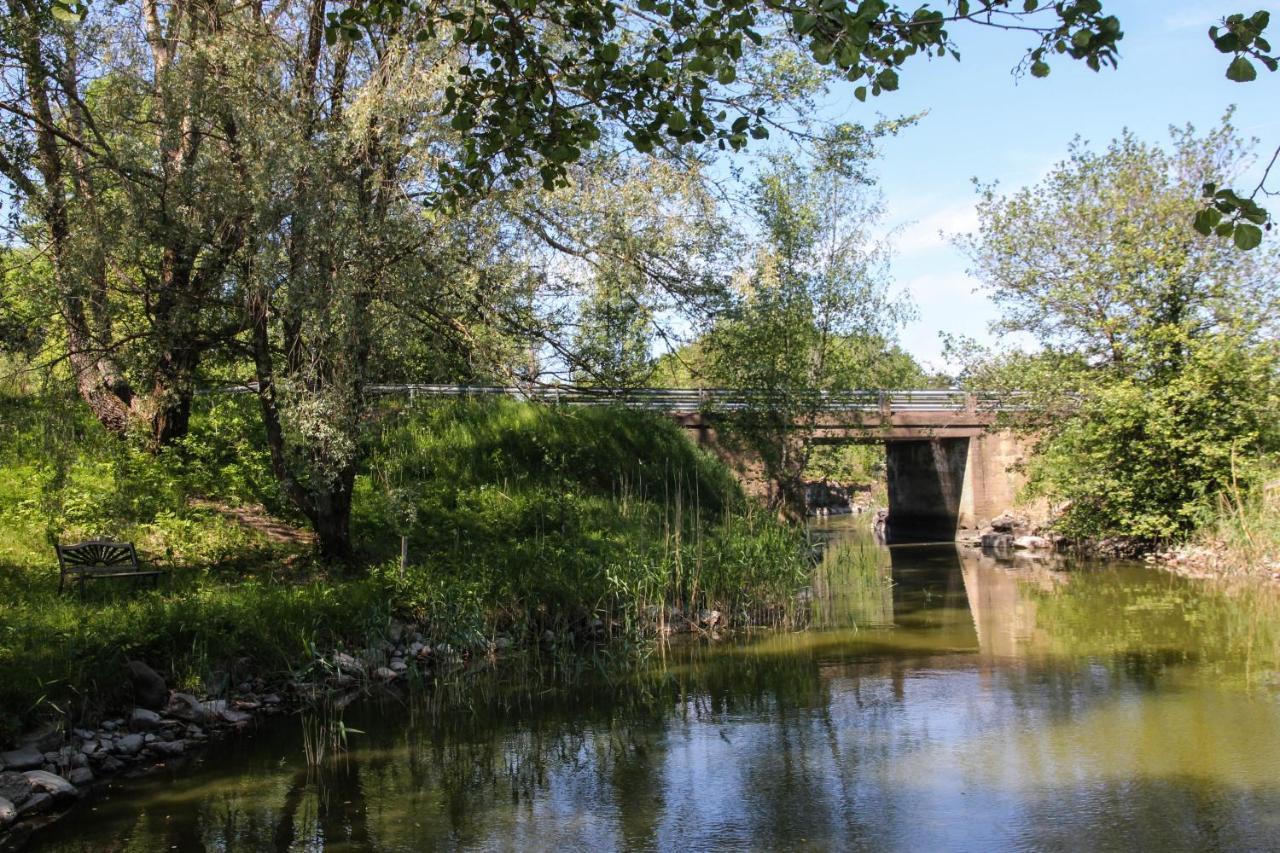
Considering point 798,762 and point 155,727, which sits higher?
point 155,727

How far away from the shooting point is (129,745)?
777 centimetres

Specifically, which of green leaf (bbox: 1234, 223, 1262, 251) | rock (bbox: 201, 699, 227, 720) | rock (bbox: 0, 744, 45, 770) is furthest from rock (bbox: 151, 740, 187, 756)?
green leaf (bbox: 1234, 223, 1262, 251)

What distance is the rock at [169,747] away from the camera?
25.9ft

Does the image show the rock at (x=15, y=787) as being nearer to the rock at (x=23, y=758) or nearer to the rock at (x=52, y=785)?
the rock at (x=52, y=785)

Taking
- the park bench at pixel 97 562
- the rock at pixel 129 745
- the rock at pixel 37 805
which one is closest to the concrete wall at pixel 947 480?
the park bench at pixel 97 562

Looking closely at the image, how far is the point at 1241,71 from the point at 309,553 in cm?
1090

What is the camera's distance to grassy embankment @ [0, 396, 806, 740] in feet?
29.2

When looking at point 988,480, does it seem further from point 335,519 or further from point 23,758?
point 23,758

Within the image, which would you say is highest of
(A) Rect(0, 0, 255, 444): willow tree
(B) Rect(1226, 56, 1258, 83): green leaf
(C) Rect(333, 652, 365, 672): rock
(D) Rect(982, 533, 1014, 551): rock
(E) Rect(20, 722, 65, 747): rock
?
(A) Rect(0, 0, 255, 444): willow tree

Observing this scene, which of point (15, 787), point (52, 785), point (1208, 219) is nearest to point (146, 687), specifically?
point (52, 785)

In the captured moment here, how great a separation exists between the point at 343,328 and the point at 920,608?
358 inches

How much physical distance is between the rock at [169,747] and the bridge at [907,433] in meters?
5.18

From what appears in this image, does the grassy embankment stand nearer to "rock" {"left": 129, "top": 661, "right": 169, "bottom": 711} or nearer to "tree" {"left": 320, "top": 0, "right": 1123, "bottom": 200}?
"rock" {"left": 129, "top": 661, "right": 169, "bottom": 711}

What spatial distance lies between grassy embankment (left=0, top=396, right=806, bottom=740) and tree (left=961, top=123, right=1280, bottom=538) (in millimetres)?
8352
